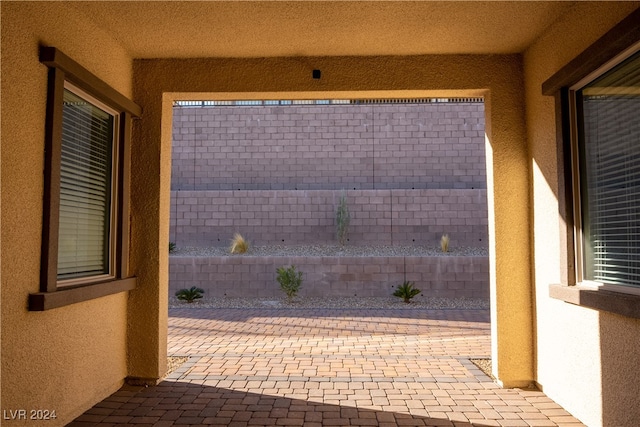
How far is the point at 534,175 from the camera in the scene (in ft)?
15.0

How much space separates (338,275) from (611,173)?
8.22m

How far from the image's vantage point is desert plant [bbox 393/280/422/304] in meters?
10.7

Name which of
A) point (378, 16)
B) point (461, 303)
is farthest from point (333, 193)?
point (378, 16)

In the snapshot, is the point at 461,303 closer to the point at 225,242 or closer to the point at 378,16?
the point at 225,242

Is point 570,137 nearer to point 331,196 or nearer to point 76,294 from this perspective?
point 76,294

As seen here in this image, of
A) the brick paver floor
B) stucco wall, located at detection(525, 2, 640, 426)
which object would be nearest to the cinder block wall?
the brick paver floor

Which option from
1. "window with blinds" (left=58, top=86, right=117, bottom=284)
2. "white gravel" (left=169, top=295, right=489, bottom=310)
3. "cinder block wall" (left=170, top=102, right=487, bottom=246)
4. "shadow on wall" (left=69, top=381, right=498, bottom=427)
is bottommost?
"white gravel" (left=169, top=295, right=489, bottom=310)

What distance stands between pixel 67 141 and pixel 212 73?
5.15ft

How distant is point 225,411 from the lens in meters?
4.02

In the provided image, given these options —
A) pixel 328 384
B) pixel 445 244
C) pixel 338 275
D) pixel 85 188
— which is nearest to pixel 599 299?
pixel 328 384

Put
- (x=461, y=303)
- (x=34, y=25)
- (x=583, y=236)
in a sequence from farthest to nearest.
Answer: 1. (x=461, y=303)
2. (x=583, y=236)
3. (x=34, y=25)

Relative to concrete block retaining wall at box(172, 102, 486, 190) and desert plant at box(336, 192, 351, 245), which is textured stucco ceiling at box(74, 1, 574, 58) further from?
concrete block retaining wall at box(172, 102, 486, 190)

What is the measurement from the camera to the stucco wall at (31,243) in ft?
9.82

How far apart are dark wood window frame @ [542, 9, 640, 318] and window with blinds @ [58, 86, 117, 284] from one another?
384cm
